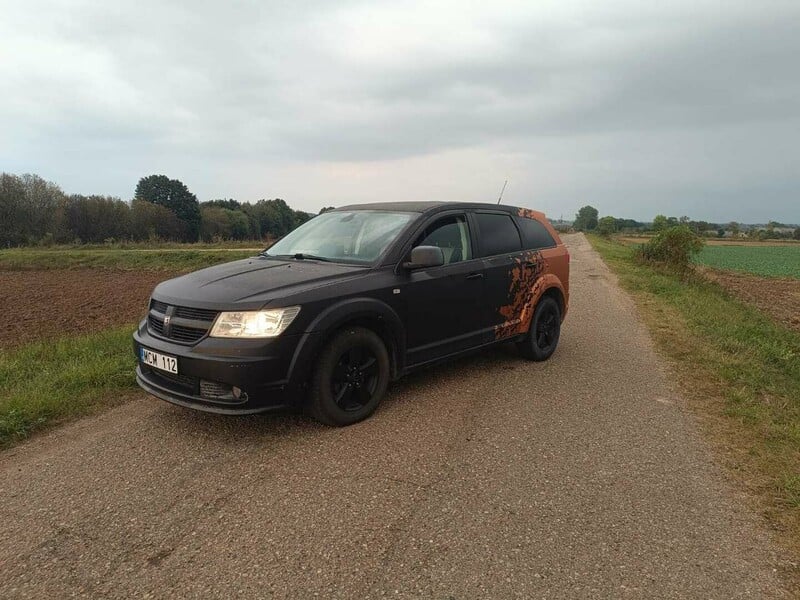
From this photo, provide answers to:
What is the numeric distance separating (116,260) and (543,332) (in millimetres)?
31365

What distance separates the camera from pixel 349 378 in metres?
3.85

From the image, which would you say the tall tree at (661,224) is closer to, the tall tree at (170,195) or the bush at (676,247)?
the bush at (676,247)

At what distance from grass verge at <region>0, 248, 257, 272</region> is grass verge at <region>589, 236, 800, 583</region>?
81.1 ft

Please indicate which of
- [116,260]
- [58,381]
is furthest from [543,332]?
[116,260]

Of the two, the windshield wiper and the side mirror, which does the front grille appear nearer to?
the windshield wiper

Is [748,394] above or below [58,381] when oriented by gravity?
below

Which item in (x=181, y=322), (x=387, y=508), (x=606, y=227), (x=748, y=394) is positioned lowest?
(x=748, y=394)

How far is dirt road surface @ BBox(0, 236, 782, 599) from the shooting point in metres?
2.24

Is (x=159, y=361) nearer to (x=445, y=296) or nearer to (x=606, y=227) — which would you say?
(x=445, y=296)

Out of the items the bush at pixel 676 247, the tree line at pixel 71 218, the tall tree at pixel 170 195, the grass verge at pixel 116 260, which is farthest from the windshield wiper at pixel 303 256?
the tall tree at pixel 170 195

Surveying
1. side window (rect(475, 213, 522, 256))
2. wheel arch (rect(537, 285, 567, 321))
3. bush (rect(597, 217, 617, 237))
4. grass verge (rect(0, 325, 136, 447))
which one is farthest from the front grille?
bush (rect(597, 217, 617, 237))

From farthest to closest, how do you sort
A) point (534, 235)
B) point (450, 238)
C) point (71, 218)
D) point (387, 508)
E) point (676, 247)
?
point (71, 218) → point (676, 247) → point (534, 235) → point (450, 238) → point (387, 508)

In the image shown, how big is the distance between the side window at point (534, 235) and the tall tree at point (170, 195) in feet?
265

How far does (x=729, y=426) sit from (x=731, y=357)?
2612 millimetres
